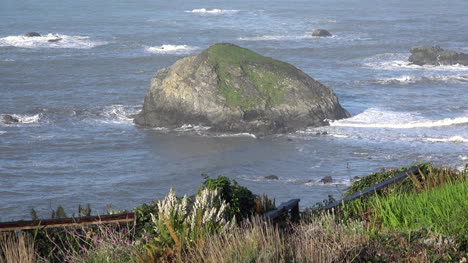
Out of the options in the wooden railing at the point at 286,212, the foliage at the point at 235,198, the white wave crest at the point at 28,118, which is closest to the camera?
the wooden railing at the point at 286,212

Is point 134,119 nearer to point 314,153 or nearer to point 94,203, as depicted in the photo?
point 314,153

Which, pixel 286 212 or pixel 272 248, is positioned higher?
pixel 272 248

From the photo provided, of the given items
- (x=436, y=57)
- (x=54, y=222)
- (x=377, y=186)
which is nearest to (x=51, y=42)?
(x=436, y=57)

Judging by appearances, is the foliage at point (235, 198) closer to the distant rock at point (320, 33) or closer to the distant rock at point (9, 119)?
the distant rock at point (9, 119)

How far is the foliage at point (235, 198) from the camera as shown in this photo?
10188 mm

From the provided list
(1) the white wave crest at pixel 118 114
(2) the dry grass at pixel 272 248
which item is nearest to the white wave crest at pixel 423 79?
(1) the white wave crest at pixel 118 114

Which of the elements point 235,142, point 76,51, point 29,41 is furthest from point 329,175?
point 29,41

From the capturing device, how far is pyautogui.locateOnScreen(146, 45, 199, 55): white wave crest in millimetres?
65812

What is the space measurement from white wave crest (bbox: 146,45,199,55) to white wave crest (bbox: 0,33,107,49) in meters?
6.13

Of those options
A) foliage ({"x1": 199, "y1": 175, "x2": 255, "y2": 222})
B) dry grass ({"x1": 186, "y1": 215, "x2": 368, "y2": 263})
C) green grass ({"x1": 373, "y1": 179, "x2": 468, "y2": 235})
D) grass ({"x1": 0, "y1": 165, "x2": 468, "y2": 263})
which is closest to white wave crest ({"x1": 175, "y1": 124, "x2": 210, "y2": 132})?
foliage ({"x1": 199, "y1": 175, "x2": 255, "y2": 222})

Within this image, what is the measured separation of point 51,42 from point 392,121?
145 feet

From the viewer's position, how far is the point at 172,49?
67625mm

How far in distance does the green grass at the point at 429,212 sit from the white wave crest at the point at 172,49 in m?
55.8

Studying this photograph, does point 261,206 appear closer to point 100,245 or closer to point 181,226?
point 181,226
